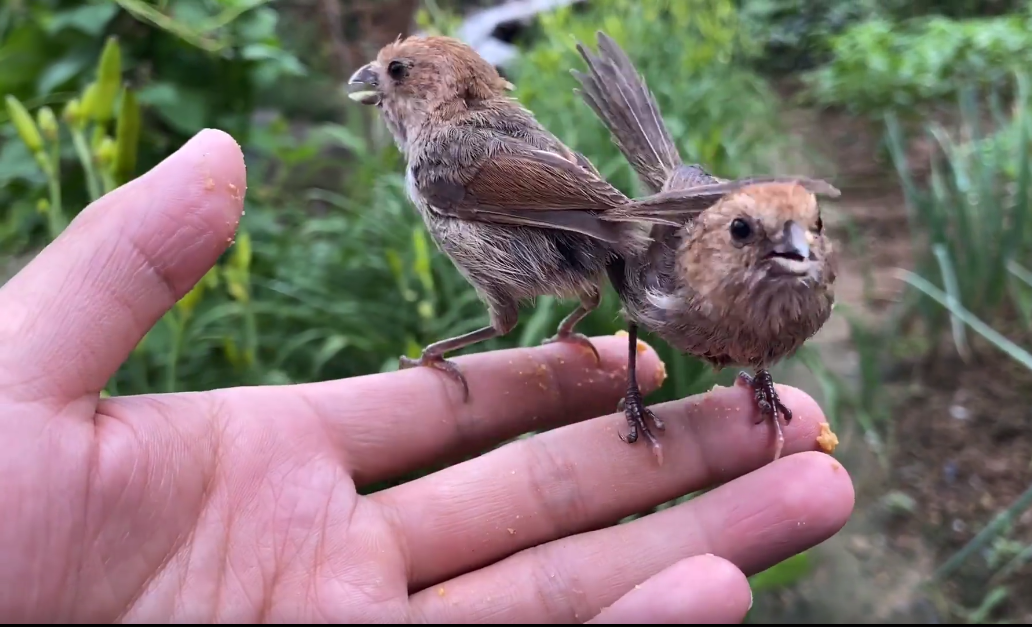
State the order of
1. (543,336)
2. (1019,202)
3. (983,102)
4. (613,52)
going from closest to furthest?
(613,52) < (543,336) < (1019,202) < (983,102)

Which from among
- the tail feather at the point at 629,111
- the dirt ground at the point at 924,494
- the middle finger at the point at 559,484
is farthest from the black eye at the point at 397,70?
the dirt ground at the point at 924,494

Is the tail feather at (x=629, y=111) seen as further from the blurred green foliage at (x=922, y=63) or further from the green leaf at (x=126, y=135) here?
the blurred green foliage at (x=922, y=63)

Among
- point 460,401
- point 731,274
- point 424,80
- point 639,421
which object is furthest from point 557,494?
point 424,80

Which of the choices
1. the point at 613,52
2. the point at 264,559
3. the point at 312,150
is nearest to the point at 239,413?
the point at 264,559

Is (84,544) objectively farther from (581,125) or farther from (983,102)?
(983,102)

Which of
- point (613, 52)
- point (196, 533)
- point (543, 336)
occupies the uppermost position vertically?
point (613, 52)

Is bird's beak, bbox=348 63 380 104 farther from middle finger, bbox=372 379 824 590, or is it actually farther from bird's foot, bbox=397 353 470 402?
middle finger, bbox=372 379 824 590

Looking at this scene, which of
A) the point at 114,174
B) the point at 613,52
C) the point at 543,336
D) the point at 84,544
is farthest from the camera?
the point at 543,336
